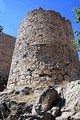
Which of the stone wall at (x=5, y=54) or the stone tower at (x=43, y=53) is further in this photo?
the stone wall at (x=5, y=54)

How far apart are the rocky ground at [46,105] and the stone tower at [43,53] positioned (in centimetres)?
119

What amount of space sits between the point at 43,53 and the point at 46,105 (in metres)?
3.24

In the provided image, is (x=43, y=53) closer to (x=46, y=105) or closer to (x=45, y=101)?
(x=45, y=101)

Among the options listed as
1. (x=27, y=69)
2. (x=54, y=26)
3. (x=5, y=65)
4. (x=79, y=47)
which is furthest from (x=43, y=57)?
(x=5, y=65)

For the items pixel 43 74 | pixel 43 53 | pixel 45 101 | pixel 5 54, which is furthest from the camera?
pixel 5 54

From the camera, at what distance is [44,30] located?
1134 centimetres

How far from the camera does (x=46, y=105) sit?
8.02 m

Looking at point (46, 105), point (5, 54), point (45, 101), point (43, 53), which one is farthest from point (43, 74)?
point (5, 54)

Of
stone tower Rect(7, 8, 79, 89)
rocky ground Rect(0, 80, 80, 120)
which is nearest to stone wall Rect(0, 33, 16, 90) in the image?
stone tower Rect(7, 8, 79, 89)

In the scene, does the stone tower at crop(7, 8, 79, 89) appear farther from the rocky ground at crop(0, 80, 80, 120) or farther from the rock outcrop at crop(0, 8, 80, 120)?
the rocky ground at crop(0, 80, 80, 120)

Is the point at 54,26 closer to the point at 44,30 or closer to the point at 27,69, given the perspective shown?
the point at 44,30

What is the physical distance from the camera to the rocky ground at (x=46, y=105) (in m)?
7.47

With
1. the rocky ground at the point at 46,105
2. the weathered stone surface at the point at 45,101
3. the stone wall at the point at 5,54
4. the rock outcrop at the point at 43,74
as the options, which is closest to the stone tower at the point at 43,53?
the rock outcrop at the point at 43,74

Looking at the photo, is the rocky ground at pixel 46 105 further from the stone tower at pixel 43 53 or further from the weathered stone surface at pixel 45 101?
the stone tower at pixel 43 53
